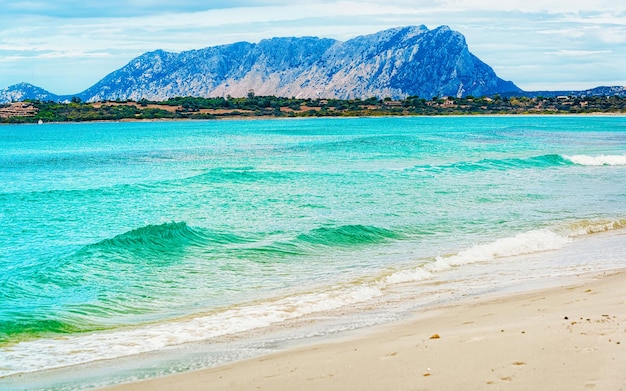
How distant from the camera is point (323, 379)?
777cm

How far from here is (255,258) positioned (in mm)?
17281

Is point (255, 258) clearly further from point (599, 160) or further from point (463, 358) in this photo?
point (599, 160)

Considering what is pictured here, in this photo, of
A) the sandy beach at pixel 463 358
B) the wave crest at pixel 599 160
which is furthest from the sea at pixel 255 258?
the wave crest at pixel 599 160

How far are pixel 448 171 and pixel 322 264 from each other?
24819 mm

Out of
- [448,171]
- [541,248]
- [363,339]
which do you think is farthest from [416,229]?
[448,171]

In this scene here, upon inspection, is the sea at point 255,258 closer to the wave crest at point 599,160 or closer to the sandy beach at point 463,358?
the sandy beach at point 463,358

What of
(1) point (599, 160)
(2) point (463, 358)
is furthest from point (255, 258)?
(1) point (599, 160)

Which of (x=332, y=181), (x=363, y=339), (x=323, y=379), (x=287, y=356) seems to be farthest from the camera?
(x=332, y=181)

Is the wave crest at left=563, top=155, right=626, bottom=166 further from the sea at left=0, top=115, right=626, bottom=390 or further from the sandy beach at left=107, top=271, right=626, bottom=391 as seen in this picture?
the sandy beach at left=107, top=271, right=626, bottom=391

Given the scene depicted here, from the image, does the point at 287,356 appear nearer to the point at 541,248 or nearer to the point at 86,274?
the point at 86,274

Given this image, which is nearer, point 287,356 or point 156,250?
point 287,356

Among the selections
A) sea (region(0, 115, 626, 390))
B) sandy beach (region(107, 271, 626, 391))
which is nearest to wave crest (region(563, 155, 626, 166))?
sea (region(0, 115, 626, 390))

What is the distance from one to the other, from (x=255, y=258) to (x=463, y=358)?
32.1ft

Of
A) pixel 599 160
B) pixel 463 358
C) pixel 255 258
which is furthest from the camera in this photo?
pixel 599 160
